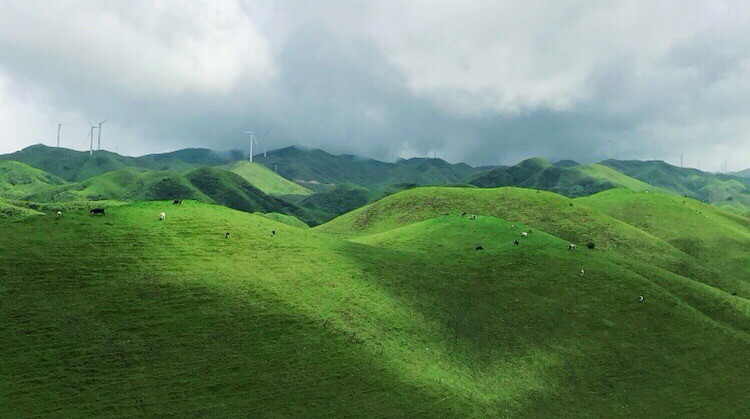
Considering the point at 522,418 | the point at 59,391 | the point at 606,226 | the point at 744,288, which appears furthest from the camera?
the point at 606,226

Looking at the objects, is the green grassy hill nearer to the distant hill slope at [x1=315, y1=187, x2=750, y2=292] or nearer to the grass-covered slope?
the distant hill slope at [x1=315, y1=187, x2=750, y2=292]

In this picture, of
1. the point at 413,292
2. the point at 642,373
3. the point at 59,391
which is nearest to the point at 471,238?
the point at 413,292

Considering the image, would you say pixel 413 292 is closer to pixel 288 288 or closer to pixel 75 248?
pixel 288 288

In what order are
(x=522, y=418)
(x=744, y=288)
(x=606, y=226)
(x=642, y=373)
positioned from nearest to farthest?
1. (x=522, y=418)
2. (x=642, y=373)
3. (x=744, y=288)
4. (x=606, y=226)

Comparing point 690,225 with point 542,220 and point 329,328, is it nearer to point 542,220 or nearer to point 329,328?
point 542,220

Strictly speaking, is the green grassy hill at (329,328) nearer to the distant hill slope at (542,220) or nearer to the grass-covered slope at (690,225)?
the distant hill slope at (542,220)

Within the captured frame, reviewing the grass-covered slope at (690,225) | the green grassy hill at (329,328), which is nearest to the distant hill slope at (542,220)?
the grass-covered slope at (690,225)

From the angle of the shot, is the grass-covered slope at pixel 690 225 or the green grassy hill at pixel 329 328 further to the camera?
the grass-covered slope at pixel 690 225

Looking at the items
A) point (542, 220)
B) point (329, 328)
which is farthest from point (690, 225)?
point (329, 328)
